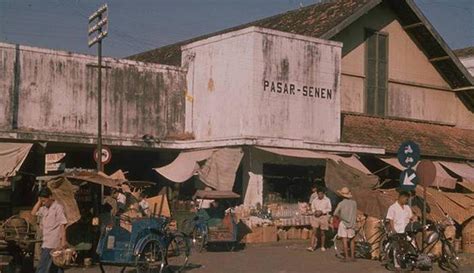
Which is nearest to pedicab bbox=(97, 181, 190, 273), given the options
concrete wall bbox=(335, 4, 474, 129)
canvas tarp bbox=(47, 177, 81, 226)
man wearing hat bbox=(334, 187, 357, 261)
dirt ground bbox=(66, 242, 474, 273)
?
canvas tarp bbox=(47, 177, 81, 226)

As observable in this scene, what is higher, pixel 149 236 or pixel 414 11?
pixel 414 11

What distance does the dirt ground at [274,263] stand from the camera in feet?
53.0

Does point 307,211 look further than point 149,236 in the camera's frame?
Yes

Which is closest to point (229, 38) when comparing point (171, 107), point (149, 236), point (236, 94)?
point (236, 94)

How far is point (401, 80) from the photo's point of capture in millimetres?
28953

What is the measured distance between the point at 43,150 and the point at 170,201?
4215 millimetres

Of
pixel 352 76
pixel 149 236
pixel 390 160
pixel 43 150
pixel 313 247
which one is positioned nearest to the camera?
pixel 149 236

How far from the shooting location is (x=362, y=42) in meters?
27.6

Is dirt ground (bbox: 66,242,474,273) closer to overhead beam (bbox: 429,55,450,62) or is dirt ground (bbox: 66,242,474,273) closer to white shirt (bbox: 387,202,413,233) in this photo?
white shirt (bbox: 387,202,413,233)

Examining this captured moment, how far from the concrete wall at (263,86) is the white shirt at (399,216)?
278 inches

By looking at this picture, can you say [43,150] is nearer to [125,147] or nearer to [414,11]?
[125,147]

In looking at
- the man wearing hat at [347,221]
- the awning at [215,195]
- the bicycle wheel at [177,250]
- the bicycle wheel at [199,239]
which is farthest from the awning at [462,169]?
the bicycle wheel at [177,250]

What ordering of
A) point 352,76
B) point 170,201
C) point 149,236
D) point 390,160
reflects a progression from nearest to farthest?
point 149,236, point 170,201, point 390,160, point 352,76

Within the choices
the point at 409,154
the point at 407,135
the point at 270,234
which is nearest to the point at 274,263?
the point at 409,154
